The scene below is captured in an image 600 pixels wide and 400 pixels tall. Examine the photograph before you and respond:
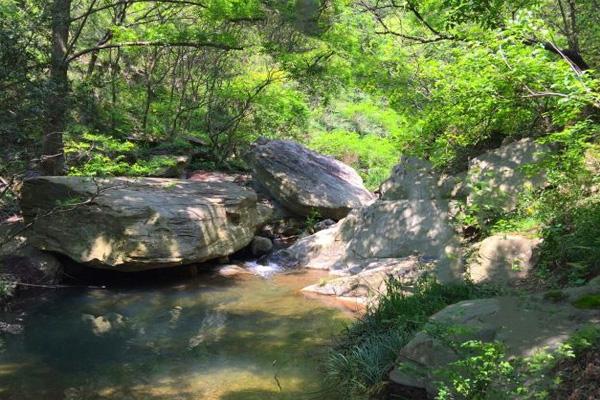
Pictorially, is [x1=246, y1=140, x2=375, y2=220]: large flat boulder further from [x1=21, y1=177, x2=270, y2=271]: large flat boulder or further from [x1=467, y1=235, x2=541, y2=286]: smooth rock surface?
[x1=467, y1=235, x2=541, y2=286]: smooth rock surface

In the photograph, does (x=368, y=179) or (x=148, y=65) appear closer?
(x=148, y=65)

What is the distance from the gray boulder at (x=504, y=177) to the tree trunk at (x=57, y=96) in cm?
598

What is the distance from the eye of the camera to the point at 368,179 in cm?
2197

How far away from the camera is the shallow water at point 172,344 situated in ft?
16.9

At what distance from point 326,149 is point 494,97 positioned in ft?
57.4

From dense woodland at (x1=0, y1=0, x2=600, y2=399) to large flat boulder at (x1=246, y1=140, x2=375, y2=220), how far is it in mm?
1877

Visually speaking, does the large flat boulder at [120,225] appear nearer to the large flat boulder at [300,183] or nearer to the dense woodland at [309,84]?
the dense woodland at [309,84]

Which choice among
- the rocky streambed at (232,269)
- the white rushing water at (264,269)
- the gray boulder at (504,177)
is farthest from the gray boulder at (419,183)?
the white rushing water at (264,269)

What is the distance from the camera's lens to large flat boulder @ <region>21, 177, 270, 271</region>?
29.6ft

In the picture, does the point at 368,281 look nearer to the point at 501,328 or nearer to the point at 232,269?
the point at 232,269

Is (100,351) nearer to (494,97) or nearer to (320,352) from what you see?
(320,352)

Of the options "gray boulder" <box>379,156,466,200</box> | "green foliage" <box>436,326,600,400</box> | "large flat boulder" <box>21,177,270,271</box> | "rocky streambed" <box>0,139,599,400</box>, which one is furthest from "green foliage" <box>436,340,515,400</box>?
"large flat boulder" <box>21,177,270,271</box>


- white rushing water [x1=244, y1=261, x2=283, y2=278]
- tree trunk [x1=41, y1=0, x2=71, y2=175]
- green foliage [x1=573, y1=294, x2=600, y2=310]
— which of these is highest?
tree trunk [x1=41, y1=0, x2=71, y2=175]

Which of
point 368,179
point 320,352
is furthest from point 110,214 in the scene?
point 368,179
